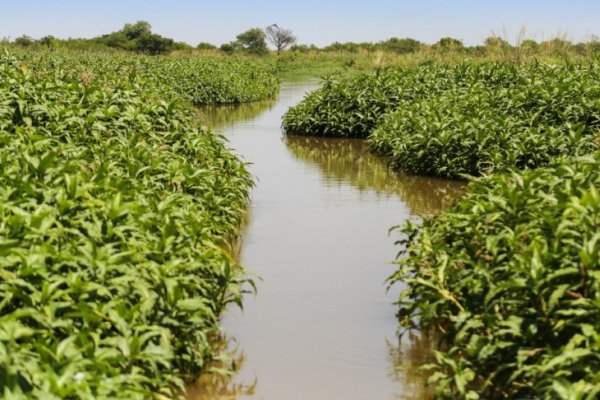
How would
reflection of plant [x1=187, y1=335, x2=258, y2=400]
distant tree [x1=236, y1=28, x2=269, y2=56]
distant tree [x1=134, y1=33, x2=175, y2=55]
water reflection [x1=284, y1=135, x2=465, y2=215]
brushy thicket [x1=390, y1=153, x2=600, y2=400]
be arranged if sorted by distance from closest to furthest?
brushy thicket [x1=390, y1=153, x2=600, y2=400] < reflection of plant [x1=187, y1=335, x2=258, y2=400] < water reflection [x1=284, y1=135, x2=465, y2=215] < distant tree [x1=134, y1=33, x2=175, y2=55] < distant tree [x1=236, y1=28, x2=269, y2=56]

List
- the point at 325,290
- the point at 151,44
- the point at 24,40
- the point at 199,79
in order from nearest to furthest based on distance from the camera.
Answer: the point at 325,290 → the point at 199,79 → the point at 24,40 → the point at 151,44

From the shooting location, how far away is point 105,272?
4.78 meters

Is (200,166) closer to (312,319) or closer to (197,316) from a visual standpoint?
(312,319)

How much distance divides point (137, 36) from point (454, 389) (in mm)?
74648

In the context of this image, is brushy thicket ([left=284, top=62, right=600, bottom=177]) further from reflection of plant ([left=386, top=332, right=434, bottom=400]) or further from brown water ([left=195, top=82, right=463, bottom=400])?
reflection of plant ([left=386, top=332, right=434, bottom=400])

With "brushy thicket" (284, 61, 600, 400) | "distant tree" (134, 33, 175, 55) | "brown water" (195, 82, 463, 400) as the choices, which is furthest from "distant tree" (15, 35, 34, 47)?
"brushy thicket" (284, 61, 600, 400)

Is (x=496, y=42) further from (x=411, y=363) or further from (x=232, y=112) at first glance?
(x=411, y=363)

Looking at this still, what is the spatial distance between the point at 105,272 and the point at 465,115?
1007 centimetres

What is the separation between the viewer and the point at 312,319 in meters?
6.37

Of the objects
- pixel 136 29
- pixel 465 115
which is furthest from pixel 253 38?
pixel 465 115

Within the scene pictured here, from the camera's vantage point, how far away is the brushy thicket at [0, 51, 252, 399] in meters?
3.99

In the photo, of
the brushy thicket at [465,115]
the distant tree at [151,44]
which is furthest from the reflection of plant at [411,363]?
the distant tree at [151,44]

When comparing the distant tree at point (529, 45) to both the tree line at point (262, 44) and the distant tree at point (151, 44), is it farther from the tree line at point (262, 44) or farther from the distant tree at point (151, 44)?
the distant tree at point (151, 44)

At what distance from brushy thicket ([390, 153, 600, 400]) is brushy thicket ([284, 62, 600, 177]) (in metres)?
3.44
